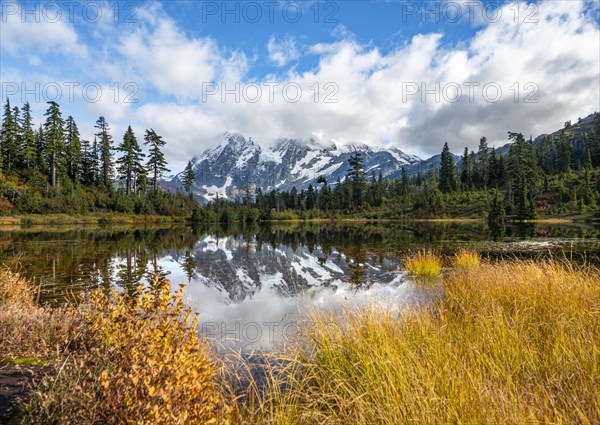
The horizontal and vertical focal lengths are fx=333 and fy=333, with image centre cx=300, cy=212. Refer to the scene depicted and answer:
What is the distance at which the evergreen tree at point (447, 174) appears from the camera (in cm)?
9619

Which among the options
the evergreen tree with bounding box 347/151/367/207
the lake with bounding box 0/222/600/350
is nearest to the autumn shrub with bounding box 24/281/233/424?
the lake with bounding box 0/222/600/350

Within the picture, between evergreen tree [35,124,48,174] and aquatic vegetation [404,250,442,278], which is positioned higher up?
evergreen tree [35,124,48,174]

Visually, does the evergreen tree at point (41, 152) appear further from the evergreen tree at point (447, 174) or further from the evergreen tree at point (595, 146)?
the evergreen tree at point (595, 146)

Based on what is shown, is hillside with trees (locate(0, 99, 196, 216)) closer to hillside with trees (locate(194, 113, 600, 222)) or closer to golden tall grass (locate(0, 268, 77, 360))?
hillside with trees (locate(194, 113, 600, 222))

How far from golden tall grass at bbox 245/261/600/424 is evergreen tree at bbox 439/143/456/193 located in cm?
9805

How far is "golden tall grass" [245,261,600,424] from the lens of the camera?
2.87 meters

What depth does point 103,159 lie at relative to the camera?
243 ft

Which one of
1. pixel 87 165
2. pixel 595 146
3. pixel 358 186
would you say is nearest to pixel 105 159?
pixel 87 165

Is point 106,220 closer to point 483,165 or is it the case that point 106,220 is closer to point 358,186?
point 358,186

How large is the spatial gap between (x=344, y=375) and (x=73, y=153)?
80.2 m

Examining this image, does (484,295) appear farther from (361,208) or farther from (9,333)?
(361,208)

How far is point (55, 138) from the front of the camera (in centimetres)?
6356

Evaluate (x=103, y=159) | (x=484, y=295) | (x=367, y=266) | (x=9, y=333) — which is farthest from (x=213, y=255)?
(x=103, y=159)

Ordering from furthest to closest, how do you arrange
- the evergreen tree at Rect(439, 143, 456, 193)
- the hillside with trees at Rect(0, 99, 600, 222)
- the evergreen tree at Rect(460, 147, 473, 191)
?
the evergreen tree at Rect(460, 147, 473, 191) < the evergreen tree at Rect(439, 143, 456, 193) < the hillside with trees at Rect(0, 99, 600, 222)
